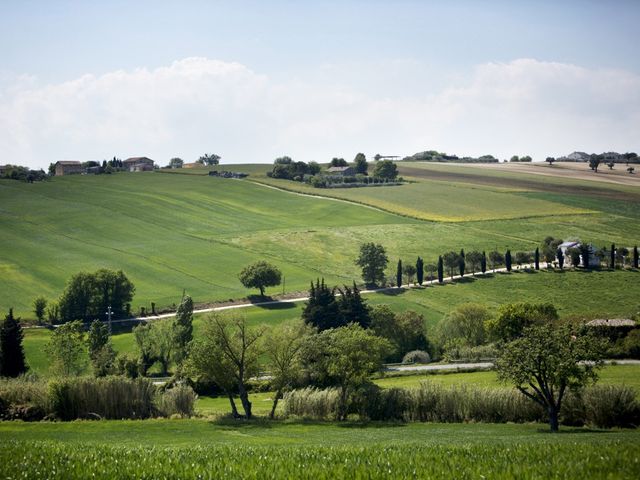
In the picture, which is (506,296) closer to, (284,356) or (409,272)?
(409,272)

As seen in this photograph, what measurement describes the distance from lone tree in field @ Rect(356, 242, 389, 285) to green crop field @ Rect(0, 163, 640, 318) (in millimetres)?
2563

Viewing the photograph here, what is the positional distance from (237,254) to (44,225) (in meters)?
37.5

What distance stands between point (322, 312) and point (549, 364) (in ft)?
129

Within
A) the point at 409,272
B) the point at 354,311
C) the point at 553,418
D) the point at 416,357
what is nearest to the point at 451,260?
the point at 409,272

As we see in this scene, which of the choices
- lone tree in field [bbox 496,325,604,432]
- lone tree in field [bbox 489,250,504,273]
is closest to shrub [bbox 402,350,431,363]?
lone tree in field [bbox 496,325,604,432]

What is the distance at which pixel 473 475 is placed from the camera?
76.1 feet

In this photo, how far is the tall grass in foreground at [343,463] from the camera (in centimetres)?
2350

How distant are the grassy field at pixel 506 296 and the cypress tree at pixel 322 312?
9.53 m

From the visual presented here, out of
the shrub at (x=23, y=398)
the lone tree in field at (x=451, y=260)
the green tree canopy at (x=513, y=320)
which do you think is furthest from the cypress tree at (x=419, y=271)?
the shrub at (x=23, y=398)

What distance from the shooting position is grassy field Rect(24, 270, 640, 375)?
303 ft

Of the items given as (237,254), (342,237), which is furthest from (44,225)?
(342,237)

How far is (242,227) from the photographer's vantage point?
144 m

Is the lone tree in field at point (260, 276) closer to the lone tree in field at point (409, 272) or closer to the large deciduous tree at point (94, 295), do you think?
the large deciduous tree at point (94, 295)

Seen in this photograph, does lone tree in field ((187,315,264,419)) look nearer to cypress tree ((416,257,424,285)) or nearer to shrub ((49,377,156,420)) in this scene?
shrub ((49,377,156,420))
